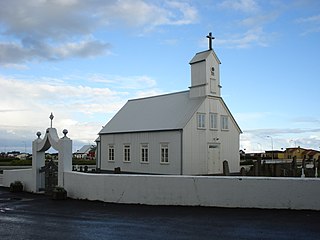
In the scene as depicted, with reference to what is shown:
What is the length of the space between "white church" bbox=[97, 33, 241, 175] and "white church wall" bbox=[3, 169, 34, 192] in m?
12.1

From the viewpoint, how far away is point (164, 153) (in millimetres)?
32625

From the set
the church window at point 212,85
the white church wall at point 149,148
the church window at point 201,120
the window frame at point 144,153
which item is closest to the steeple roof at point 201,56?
the church window at point 212,85

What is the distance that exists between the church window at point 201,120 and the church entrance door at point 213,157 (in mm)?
1749

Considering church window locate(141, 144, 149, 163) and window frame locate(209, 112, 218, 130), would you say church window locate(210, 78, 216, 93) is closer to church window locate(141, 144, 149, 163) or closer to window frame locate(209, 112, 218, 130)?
window frame locate(209, 112, 218, 130)

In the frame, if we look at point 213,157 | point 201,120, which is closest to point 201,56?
point 201,120

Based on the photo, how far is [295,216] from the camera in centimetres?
1160

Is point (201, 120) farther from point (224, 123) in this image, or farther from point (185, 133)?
point (224, 123)

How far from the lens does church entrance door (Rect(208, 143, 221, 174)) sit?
109ft

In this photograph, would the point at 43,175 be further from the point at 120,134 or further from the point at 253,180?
the point at 120,134

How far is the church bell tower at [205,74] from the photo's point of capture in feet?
111

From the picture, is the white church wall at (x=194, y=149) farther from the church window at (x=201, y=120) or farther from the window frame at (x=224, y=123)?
the window frame at (x=224, y=123)

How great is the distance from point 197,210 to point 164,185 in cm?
189

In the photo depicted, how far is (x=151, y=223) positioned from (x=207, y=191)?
3.43 metres

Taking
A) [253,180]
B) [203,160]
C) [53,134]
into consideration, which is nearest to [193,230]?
[253,180]
